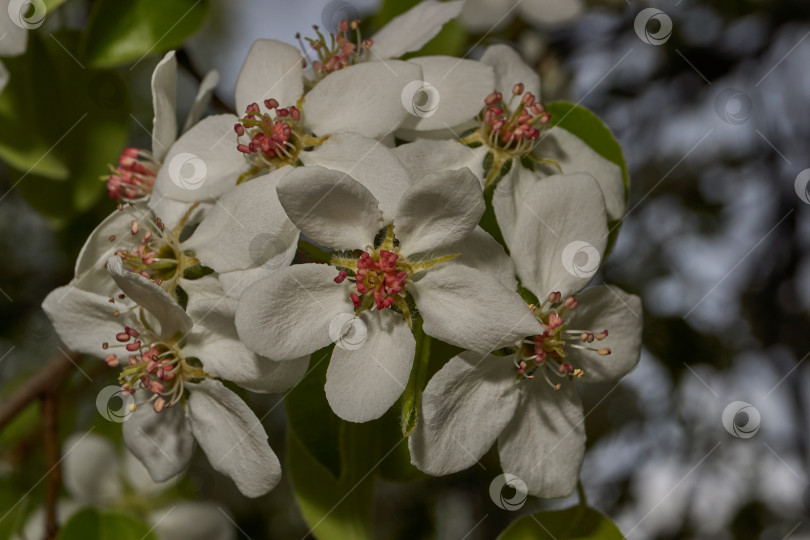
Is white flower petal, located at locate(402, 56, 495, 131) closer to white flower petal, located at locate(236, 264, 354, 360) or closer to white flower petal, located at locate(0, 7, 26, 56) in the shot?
white flower petal, located at locate(236, 264, 354, 360)

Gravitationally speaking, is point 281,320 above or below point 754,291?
above

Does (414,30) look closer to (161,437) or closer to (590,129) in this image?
(590,129)

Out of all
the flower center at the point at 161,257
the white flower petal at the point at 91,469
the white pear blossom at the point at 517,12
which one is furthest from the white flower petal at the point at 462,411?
the white flower petal at the point at 91,469

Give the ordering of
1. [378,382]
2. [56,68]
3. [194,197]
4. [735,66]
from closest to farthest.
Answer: [378,382], [194,197], [56,68], [735,66]

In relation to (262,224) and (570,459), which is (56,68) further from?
(570,459)

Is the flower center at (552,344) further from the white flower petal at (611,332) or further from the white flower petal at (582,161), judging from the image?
the white flower petal at (582,161)

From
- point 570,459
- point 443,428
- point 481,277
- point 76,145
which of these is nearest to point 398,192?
point 481,277

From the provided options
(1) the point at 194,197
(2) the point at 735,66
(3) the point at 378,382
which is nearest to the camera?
(3) the point at 378,382
